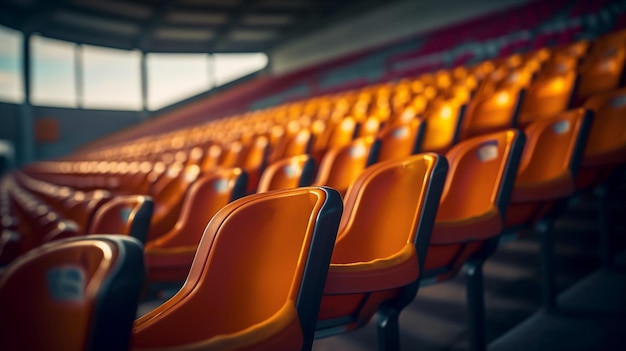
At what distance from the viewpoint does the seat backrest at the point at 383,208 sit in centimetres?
46

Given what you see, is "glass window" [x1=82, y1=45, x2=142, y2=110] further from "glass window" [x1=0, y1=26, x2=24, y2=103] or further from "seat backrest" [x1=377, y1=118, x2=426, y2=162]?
"seat backrest" [x1=377, y1=118, x2=426, y2=162]

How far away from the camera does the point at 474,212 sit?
0.59 metres

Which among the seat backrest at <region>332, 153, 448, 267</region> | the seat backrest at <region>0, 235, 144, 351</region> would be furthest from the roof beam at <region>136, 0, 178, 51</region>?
the seat backrest at <region>0, 235, 144, 351</region>

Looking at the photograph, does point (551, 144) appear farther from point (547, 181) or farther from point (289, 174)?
point (289, 174)

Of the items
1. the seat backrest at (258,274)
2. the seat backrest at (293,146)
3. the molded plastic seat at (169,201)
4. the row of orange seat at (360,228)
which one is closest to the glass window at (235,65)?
the seat backrest at (293,146)

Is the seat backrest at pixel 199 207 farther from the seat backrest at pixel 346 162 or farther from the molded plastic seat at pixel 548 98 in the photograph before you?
the molded plastic seat at pixel 548 98

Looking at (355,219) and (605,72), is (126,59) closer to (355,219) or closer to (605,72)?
(605,72)

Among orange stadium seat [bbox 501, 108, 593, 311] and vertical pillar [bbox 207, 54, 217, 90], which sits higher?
vertical pillar [bbox 207, 54, 217, 90]

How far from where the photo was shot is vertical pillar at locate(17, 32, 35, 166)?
5598mm

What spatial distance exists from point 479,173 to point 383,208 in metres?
0.18

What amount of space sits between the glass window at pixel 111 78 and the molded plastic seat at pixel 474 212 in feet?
21.5

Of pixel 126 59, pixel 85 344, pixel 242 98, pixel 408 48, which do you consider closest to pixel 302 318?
pixel 85 344

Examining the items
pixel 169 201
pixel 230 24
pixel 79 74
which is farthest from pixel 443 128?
pixel 79 74

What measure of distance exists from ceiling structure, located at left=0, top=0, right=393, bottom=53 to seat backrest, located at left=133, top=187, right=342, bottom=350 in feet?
16.0
